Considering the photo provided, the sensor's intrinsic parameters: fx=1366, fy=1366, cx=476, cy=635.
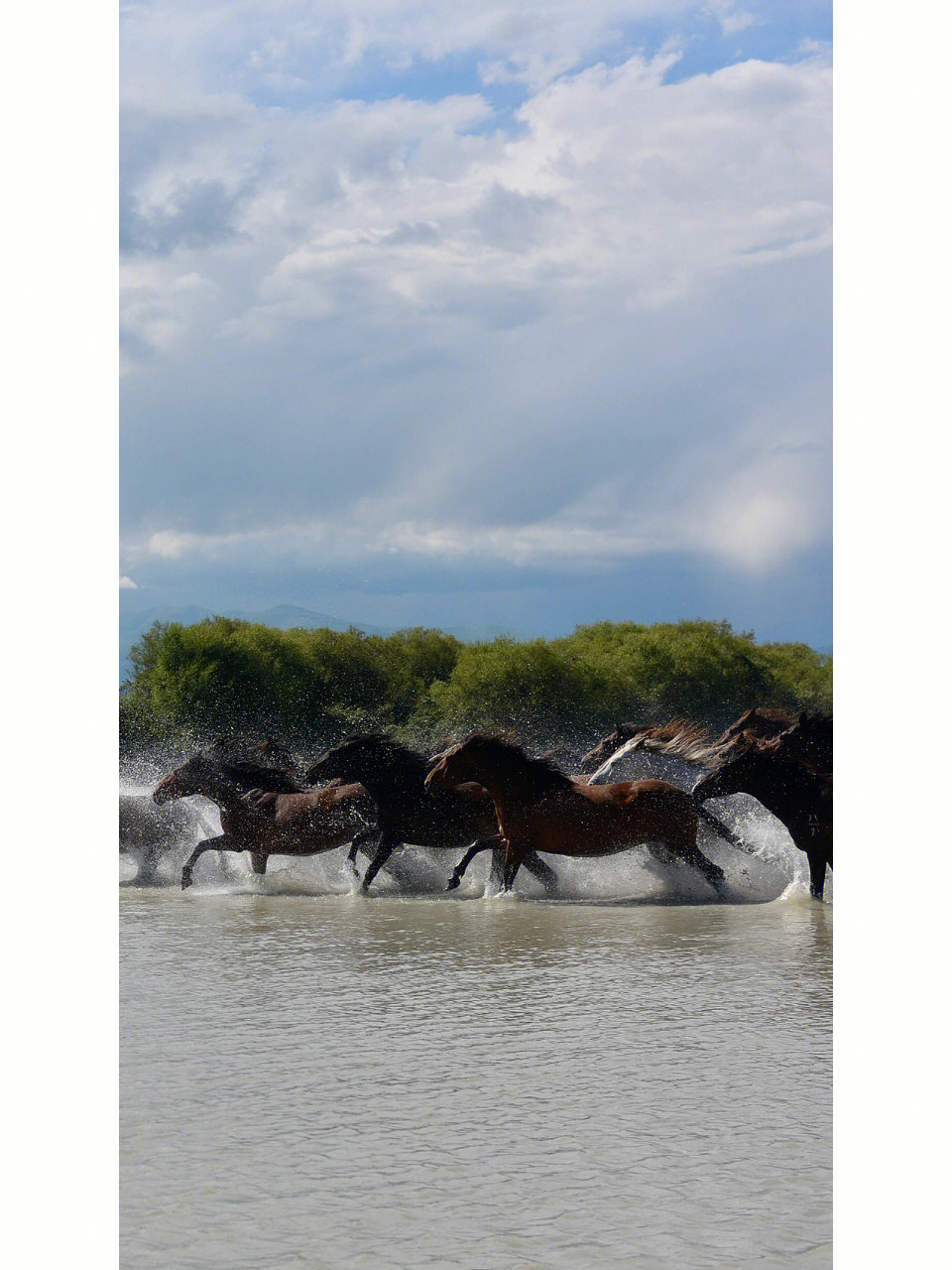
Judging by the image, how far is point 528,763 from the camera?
11250 mm

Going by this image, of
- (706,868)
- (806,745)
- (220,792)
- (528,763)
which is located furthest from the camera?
(220,792)

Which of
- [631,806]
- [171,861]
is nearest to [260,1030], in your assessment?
[631,806]

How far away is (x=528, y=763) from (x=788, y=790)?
6.91 feet

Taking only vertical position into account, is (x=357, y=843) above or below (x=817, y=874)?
above

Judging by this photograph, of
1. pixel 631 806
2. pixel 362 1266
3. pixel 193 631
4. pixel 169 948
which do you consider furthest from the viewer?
pixel 193 631

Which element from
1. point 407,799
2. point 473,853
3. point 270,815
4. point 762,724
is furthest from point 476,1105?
point 762,724

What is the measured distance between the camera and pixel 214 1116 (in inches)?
183

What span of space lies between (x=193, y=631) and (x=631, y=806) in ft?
109

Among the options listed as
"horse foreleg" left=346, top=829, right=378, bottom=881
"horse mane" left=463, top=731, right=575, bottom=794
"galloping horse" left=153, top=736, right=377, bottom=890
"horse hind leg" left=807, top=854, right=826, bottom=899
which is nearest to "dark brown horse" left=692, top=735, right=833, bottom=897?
"horse hind leg" left=807, top=854, right=826, bottom=899

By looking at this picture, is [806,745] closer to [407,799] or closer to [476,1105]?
[407,799]

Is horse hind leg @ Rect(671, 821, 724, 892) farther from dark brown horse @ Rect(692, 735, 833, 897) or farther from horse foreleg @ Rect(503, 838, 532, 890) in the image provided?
horse foreleg @ Rect(503, 838, 532, 890)

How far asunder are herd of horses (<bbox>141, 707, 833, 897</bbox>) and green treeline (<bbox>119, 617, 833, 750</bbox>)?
2773 centimetres

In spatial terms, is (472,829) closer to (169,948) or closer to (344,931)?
(344,931)
